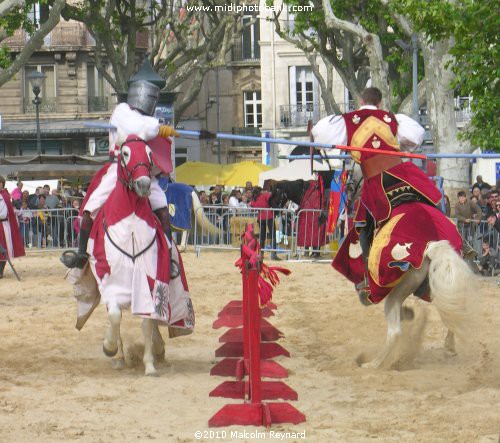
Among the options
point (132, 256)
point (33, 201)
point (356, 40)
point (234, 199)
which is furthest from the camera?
point (356, 40)

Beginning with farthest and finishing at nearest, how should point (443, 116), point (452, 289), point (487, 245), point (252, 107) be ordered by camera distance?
point (252, 107) → point (443, 116) → point (487, 245) → point (452, 289)

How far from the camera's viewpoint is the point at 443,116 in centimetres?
2416

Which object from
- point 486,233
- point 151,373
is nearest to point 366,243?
point 151,373

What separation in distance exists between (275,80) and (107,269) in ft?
146

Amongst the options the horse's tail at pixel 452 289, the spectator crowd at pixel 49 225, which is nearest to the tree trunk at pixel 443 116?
the spectator crowd at pixel 49 225

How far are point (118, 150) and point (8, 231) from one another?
9940 mm

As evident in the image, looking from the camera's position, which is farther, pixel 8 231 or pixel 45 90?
pixel 45 90

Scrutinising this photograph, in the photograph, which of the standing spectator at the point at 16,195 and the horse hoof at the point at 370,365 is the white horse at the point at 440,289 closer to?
the horse hoof at the point at 370,365

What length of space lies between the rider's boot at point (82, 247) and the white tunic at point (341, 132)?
6.55 feet

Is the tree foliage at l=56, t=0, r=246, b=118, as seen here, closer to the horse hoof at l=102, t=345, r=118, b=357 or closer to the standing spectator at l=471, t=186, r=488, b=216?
the standing spectator at l=471, t=186, r=488, b=216

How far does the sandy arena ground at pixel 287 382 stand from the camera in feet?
26.0

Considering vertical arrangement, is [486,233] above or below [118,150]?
below

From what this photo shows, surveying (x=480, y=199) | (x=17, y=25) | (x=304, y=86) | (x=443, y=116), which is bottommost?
(x=480, y=199)

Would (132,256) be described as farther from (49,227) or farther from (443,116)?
(49,227)
